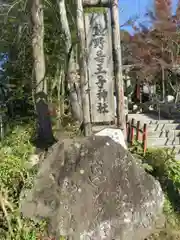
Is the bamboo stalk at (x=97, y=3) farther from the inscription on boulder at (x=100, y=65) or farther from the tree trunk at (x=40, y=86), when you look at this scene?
the tree trunk at (x=40, y=86)

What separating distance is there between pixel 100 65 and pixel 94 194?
9.58 ft

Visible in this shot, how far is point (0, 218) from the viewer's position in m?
4.54

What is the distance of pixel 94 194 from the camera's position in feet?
15.5

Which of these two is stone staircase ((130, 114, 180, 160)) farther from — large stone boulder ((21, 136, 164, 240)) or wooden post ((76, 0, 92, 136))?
large stone boulder ((21, 136, 164, 240))

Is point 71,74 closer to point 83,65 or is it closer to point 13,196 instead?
point 83,65

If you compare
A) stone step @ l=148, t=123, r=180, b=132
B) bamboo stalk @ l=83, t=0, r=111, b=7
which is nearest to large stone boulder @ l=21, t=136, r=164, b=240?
bamboo stalk @ l=83, t=0, r=111, b=7

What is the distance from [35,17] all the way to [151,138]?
18.0 feet

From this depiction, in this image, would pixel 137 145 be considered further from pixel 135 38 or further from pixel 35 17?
pixel 135 38

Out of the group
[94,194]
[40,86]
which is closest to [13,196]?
[94,194]

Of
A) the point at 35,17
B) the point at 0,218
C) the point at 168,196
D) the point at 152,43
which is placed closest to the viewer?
the point at 0,218

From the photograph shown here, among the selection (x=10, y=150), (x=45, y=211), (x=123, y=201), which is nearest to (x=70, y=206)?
(x=45, y=211)

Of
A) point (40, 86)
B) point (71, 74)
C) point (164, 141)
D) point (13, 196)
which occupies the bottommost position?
point (164, 141)

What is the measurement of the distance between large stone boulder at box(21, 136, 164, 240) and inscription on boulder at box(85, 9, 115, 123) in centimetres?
171

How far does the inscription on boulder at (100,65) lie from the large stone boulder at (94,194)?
5.61ft
